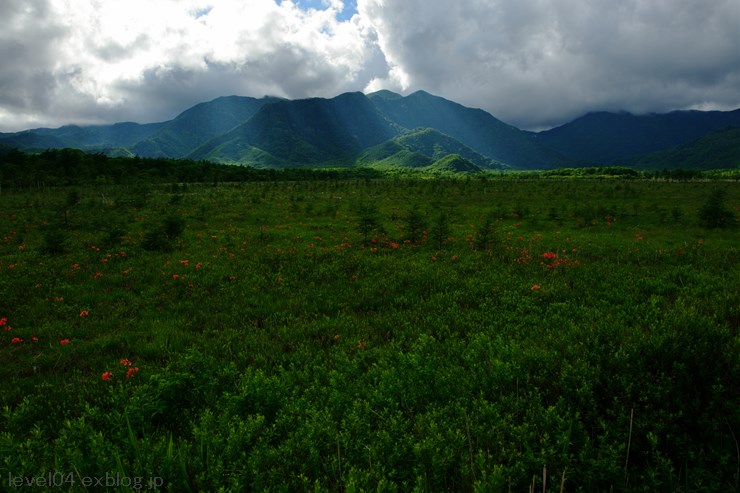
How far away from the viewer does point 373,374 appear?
5.93 metres

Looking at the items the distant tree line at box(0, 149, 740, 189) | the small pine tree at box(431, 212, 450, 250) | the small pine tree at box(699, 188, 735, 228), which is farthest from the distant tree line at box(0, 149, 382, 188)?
the small pine tree at box(699, 188, 735, 228)

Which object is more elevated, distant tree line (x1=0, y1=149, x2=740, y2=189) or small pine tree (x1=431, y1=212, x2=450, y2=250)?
distant tree line (x1=0, y1=149, x2=740, y2=189)

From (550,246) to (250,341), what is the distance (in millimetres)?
15694

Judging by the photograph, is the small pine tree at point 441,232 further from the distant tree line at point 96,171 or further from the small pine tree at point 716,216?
the distant tree line at point 96,171

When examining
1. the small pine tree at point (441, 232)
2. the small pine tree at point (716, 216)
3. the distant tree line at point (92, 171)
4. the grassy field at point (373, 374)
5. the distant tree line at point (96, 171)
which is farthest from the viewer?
the distant tree line at point (96, 171)

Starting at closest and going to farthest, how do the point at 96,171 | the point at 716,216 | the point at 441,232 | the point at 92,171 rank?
the point at 441,232
the point at 716,216
the point at 92,171
the point at 96,171

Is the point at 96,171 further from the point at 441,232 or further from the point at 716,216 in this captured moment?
the point at 716,216

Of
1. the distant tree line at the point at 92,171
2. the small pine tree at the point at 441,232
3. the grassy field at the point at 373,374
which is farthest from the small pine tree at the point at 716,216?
the distant tree line at the point at 92,171

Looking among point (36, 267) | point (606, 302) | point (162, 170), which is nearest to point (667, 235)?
point (606, 302)

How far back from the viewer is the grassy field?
3.72 m

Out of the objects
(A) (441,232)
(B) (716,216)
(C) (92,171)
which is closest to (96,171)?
(C) (92,171)

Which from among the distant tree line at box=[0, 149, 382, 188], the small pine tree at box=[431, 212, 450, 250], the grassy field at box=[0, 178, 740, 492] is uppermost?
the distant tree line at box=[0, 149, 382, 188]

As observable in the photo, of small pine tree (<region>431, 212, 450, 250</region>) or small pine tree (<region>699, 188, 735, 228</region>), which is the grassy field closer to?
small pine tree (<region>431, 212, 450, 250</region>)

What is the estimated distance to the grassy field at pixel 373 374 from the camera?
3.72 m
